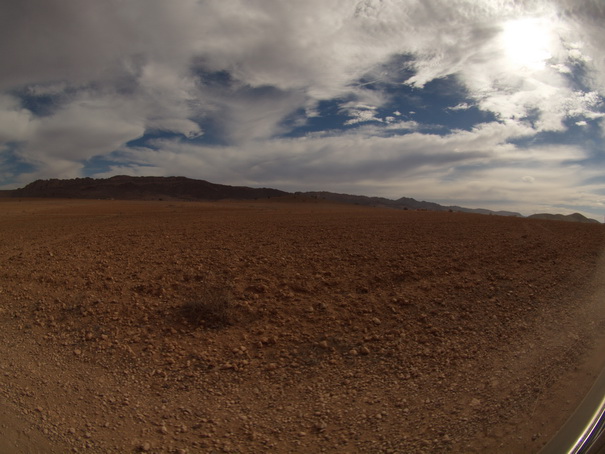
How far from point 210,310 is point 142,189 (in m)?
120

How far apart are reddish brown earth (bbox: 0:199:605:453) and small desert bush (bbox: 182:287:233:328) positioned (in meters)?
0.03

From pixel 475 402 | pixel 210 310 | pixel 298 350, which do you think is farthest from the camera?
pixel 210 310

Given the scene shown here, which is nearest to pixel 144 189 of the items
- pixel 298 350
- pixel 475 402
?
pixel 298 350

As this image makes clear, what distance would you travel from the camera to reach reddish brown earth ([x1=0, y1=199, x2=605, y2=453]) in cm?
387

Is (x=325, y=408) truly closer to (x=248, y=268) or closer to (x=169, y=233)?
(x=248, y=268)

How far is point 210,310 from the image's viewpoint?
6.91m

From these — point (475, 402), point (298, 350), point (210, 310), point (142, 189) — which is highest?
point (142, 189)

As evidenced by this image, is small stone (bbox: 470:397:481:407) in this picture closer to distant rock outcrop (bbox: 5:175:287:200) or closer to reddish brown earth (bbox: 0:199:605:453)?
reddish brown earth (bbox: 0:199:605:453)

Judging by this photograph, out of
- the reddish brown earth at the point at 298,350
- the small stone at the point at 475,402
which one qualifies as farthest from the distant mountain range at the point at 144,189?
the small stone at the point at 475,402

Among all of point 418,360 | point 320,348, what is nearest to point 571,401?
point 418,360

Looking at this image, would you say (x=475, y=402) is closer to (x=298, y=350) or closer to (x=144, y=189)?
(x=298, y=350)

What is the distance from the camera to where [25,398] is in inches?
179

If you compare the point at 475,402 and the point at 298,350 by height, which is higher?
the point at 475,402

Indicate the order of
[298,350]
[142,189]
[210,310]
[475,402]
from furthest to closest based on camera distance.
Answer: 1. [142,189]
2. [210,310]
3. [298,350]
4. [475,402]
